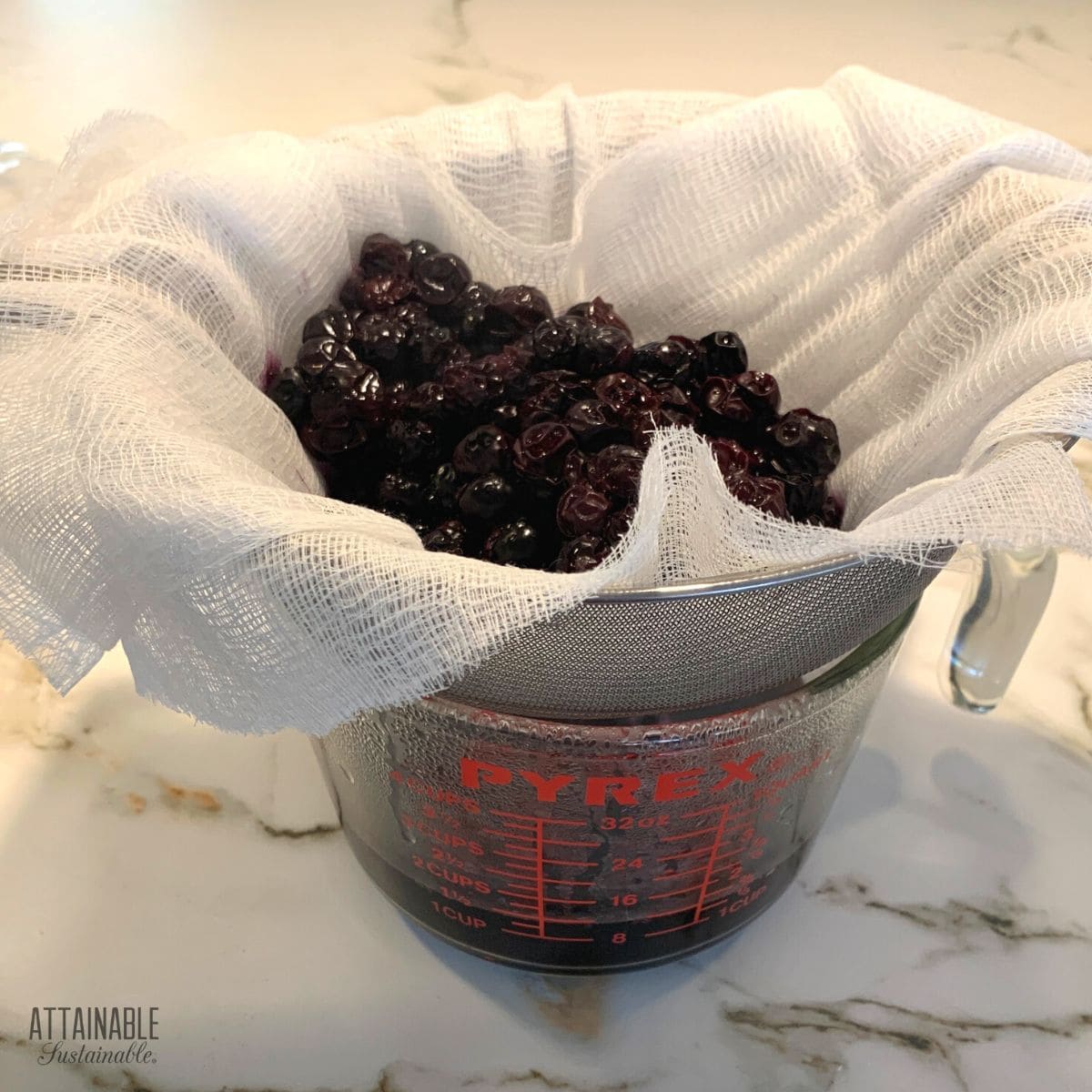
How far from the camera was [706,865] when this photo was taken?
422 millimetres

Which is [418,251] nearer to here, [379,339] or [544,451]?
[379,339]

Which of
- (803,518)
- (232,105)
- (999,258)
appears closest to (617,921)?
(803,518)

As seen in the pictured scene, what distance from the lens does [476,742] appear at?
0.37m

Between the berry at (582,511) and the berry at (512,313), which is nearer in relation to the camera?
the berry at (582,511)

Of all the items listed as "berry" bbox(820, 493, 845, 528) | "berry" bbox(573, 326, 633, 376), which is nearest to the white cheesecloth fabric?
"berry" bbox(820, 493, 845, 528)

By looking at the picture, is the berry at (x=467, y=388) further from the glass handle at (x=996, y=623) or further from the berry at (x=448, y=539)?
the glass handle at (x=996, y=623)

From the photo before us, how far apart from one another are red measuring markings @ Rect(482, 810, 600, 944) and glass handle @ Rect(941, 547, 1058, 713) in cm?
22

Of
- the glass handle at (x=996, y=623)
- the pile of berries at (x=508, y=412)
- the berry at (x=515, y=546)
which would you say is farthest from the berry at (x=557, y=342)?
the glass handle at (x=996, y=623)

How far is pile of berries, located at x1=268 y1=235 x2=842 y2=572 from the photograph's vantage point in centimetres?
42

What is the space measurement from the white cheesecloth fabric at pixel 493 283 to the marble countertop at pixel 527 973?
0.18 meters

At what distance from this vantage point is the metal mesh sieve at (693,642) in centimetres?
30

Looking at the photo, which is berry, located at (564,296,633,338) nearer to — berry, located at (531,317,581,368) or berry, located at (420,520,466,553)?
berry, located at (531,317,581,368)

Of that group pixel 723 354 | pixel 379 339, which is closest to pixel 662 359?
pixel 723 354

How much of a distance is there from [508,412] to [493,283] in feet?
0.42
